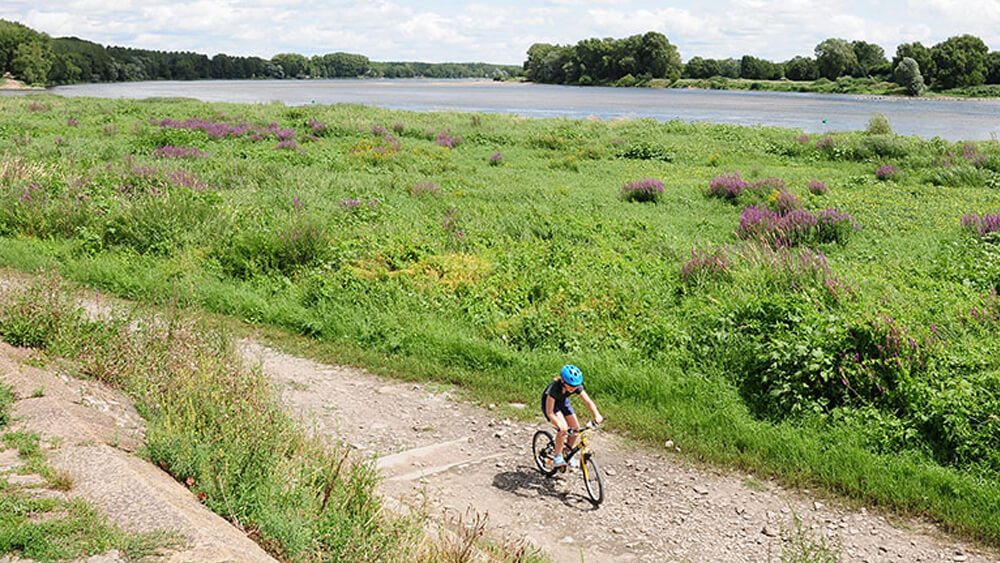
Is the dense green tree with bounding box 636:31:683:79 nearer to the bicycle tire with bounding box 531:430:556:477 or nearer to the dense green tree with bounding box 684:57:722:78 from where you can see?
the dense green tree with bounding box 684:57:722:78

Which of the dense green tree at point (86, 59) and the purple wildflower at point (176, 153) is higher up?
the dense green tree at point (86, 59)

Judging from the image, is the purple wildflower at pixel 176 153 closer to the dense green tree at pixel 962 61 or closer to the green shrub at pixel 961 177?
the green shrub at pixel 961 177

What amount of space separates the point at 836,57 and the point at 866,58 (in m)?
7.66

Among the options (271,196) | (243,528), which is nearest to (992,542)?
(243,528)

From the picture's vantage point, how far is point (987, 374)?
8062mm

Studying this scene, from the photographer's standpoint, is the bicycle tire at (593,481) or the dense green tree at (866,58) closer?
the bicycle tire at (593,481)

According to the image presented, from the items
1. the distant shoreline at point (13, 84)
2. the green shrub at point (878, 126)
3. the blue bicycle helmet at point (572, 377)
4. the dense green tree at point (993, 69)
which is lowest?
the blue bicycle helmet at point (572, 377)

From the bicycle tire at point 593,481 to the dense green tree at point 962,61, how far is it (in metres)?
135

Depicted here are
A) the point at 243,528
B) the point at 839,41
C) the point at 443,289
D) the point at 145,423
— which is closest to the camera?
the point at 243,528

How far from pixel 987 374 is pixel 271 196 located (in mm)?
16583

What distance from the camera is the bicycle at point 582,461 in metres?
6.98

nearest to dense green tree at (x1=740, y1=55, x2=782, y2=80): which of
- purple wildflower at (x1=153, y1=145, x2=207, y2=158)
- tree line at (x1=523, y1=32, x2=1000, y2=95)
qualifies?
tree line at (x1=523, y1=32, x2=1000, y2=95)

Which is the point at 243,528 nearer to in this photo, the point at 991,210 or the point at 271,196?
Result: the point at 271,196

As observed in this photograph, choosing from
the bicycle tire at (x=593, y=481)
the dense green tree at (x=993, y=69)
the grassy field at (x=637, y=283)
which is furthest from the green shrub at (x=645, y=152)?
the dense green tree at (x=993, y=69)
